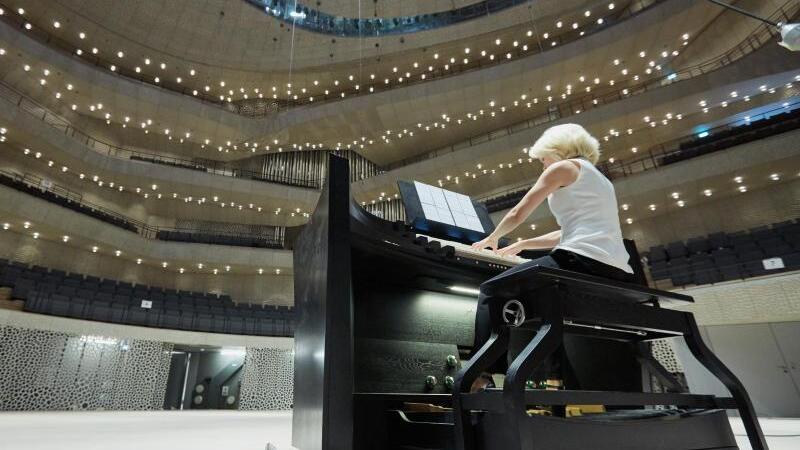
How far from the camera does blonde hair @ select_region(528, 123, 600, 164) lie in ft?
4.90

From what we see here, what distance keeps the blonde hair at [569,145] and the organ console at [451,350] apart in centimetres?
53

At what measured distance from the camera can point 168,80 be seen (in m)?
16.7

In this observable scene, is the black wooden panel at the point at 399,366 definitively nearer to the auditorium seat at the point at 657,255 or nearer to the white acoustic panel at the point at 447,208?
the white acoustic panel at the point at 447,208

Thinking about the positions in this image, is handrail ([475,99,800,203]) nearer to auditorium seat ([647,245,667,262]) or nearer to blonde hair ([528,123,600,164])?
auditorium seat ([647,245,667,262])

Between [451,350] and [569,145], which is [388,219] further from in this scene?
[569,145]

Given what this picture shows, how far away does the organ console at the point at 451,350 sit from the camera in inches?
41.4

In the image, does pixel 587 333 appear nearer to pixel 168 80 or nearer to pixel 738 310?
pixel 738 310

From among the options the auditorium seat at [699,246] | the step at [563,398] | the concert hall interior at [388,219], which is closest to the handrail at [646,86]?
the concert hall interior at [388,219]

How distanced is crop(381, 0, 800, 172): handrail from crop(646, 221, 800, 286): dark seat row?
5992mm

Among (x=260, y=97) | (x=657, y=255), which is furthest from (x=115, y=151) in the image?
(x=657, y=255)

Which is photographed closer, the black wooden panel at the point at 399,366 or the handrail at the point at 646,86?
the black wooden panel at the point at 399,366

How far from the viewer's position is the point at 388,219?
A: 10.2 meters

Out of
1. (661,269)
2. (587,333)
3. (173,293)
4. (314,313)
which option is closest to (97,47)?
(173,293)

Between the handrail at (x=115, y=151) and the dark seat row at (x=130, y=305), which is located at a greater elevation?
the handrail at (x=115, y=151)
